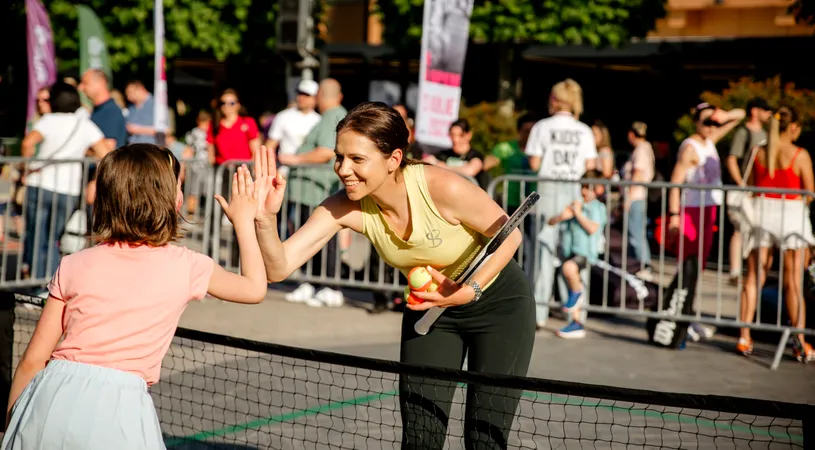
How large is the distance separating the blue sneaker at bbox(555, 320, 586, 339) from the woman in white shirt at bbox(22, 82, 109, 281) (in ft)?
14.8

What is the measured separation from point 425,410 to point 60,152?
6487 mm

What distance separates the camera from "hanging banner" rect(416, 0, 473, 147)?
10.5 m

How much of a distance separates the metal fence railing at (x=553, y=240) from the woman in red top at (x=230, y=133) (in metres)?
0.84

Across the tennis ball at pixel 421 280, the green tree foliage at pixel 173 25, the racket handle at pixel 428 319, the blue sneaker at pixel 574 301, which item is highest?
the green tree foliage at pixel 173 25

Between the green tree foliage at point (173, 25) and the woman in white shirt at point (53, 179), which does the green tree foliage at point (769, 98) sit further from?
the green tree foliage at point (173, 25)

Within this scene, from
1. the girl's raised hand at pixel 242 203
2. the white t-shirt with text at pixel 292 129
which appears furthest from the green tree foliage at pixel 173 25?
the girl's raised hand at pixel 242 203

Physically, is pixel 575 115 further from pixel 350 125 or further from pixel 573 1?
pixel 573 1

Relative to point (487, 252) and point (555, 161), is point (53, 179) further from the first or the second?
point (487, 252)

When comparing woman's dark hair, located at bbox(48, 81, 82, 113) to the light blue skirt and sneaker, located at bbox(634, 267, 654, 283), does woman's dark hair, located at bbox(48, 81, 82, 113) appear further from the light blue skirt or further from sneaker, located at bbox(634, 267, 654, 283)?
the light blue skirt

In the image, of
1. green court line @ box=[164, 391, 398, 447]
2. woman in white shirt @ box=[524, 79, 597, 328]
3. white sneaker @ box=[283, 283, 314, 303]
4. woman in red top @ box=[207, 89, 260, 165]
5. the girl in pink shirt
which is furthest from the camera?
woman in red top @ box=[207, 89, 260, 165]

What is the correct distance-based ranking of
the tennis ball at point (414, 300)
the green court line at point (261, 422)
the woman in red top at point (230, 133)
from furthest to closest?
the woman in red top at point (230, 133) < the green court line at point (261, 422) < the tennis ball at point (414, 300)

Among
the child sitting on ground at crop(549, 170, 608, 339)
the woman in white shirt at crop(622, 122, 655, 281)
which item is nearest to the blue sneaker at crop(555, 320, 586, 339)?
the child sitting on ground at crop(549, 170, 608, 339)

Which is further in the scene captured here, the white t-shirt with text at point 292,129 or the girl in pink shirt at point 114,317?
the white t-shirt with text at point 292,129

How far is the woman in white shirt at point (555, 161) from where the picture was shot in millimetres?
8992
